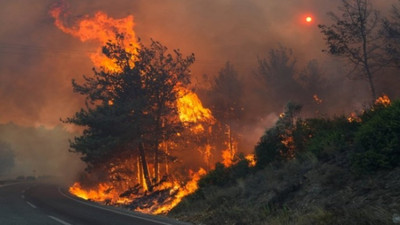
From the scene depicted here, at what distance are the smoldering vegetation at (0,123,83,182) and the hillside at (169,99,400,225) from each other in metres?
118

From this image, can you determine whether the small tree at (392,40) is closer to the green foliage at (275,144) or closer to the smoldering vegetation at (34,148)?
the green foliage at (275,144)

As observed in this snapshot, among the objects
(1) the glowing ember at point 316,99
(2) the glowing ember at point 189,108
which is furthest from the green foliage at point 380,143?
(1) the glowing ember at point 316,99

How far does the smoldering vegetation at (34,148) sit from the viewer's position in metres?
131

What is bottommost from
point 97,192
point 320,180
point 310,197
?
point 310,197

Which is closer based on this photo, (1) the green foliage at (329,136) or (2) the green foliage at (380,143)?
(2) the green foliage at (380,143)

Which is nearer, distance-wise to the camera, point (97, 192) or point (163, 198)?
point (163, 198)

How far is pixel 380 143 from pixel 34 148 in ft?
548

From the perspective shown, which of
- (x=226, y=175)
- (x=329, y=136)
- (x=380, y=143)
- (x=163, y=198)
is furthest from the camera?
(x=163, y=198)

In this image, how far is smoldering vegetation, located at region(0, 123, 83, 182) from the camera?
130587 mm

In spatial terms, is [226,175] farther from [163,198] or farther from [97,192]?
[97,192]

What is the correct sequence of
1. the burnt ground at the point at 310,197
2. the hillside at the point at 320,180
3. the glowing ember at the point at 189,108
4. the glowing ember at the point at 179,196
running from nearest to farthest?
1. the burnt ground at the point at 310,197
2. the hillside at the point at 320,180
3. the glowing ember at the point at 179,196
4. the glowing ember at the point at 189,108

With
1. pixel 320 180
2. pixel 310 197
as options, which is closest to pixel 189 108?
pixel 320 180

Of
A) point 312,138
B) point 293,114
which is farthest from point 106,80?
point 312,138

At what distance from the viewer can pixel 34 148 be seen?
156 metres
